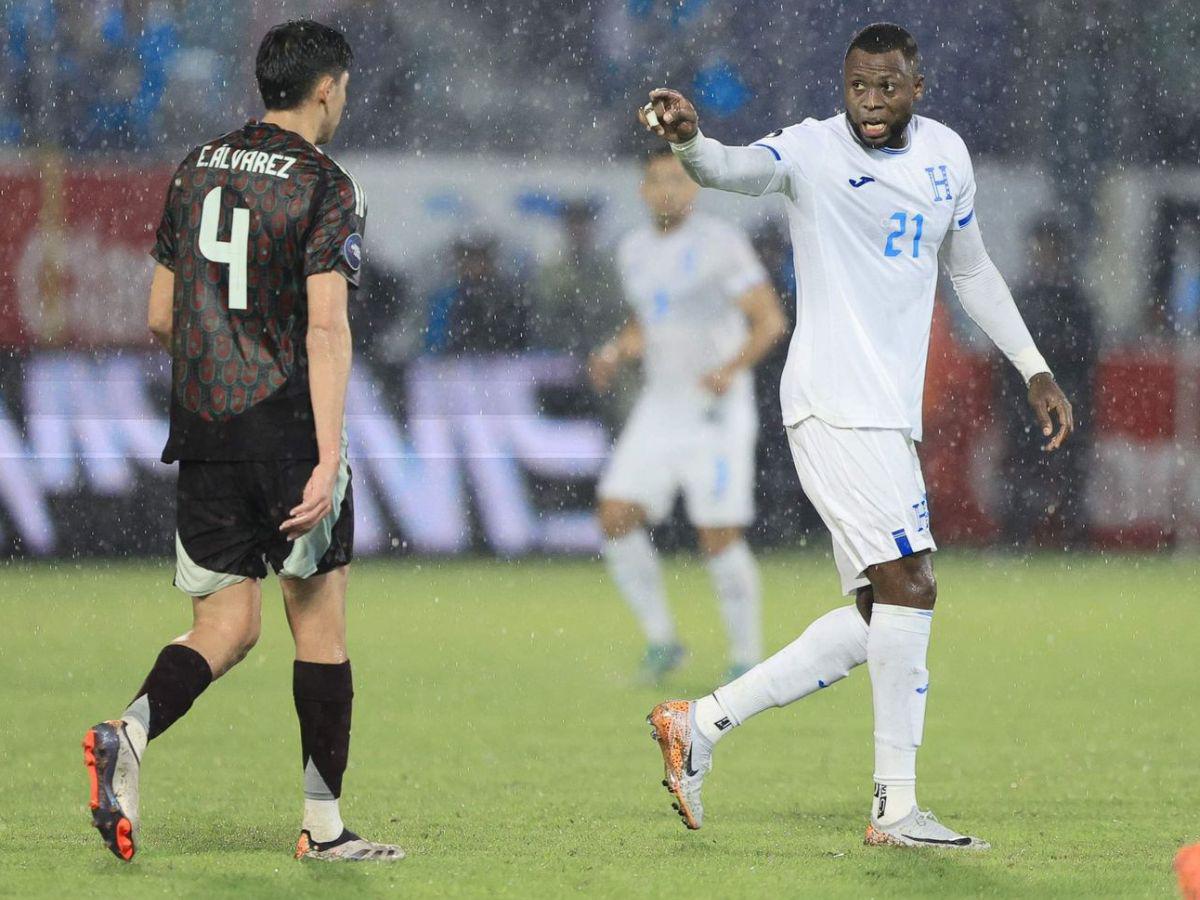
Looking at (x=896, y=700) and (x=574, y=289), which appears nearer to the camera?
(x=896, y=700)

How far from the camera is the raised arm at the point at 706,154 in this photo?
14.4ft

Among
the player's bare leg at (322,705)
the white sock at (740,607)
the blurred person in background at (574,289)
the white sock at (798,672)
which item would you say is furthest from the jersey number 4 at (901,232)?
the blurred person in background at (574,289)

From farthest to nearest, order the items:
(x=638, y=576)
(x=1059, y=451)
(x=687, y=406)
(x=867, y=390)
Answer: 1. (x=1059, y=451)
2. (x=687, y=406)
3. (x=638, y=576)
4. (x=867, y=390)

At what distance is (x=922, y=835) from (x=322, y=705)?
1337mm

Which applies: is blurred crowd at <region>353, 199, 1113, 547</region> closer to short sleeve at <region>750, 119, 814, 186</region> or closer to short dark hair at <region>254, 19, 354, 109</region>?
short sleeve at <region>750, 119, 814, 186</region>

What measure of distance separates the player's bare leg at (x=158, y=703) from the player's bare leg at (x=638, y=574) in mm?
3545

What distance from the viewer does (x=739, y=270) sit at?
28.3 ft

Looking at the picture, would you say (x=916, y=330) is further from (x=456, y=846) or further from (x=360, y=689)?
(x=360, y=689)

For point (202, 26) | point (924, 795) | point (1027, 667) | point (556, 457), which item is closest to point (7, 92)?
point (202, 26)

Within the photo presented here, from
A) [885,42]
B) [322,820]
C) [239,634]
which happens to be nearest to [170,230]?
[239,634]

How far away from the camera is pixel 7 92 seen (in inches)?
578

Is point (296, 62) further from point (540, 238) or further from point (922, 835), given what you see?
point (540, 238)

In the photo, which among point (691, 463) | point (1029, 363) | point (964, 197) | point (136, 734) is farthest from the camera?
point (691, 463)

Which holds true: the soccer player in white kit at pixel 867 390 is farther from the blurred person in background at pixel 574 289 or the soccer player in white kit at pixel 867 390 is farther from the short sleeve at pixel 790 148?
the blurred person in background at pixel 574 289
